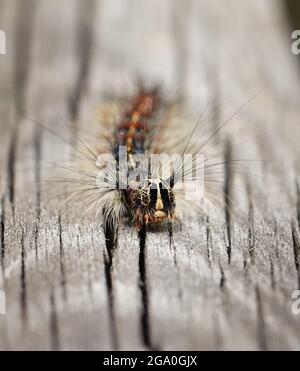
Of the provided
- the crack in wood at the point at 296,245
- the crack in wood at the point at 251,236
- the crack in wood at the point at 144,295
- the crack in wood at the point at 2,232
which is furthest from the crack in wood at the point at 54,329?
the crack in wood at the point at 296,245

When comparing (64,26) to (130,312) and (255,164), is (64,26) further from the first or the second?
(130,312)

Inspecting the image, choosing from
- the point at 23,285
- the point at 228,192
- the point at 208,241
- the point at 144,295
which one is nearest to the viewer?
the point at 144,295

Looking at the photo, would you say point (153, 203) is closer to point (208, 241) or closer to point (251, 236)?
point (208, 241)

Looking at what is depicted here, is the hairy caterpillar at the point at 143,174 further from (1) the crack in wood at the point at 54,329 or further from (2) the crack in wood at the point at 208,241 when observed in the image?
(1) the crack in wood at the point at 54,329

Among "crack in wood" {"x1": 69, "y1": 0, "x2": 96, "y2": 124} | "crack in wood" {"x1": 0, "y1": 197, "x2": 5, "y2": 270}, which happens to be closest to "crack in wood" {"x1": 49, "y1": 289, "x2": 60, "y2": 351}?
"crack in wood" {"x1": 0, "y1": 197, "x2": 5, "y2": 270}

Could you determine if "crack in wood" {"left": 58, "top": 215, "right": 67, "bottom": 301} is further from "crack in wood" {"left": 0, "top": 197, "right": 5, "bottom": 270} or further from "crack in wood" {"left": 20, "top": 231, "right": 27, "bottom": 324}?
"crack in wood" {"left": 0, "top": 197, "right": 5, "bottom": 270}

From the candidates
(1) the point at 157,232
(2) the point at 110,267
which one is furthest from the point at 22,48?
(2) the point at 110,267

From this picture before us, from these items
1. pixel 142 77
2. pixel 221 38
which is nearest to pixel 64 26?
pixel 142 77
